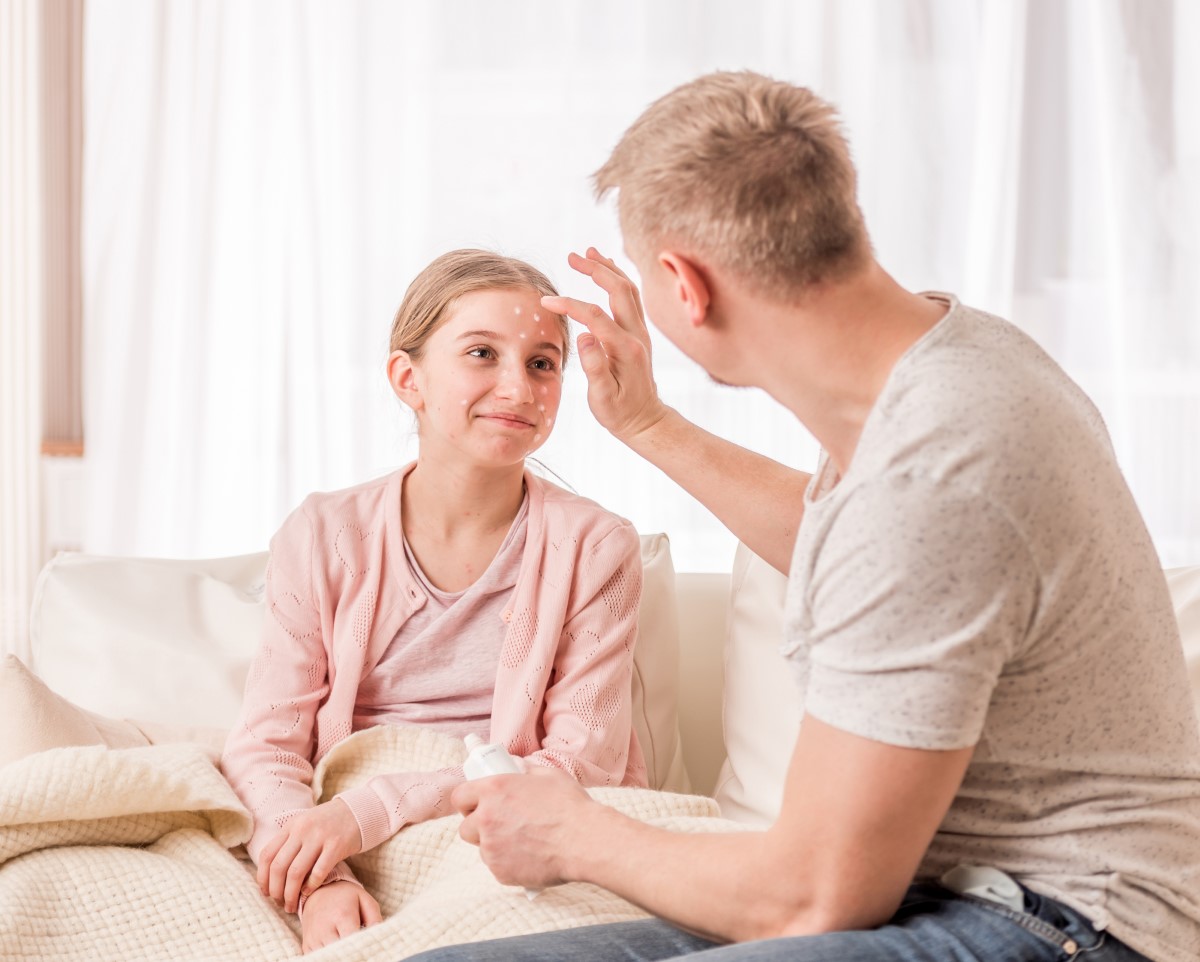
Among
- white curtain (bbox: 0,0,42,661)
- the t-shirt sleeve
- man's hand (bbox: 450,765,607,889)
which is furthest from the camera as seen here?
white curtain (bbox: 0,0,42,661)

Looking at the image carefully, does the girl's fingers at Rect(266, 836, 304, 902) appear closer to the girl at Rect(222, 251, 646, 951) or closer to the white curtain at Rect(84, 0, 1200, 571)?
the girl at Rect(222, 251, 646, 951)

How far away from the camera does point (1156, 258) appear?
8.57 feet


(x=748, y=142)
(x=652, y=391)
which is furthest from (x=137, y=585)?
(x=748, y=142)

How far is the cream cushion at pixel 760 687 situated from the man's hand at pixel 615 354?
1.40ft

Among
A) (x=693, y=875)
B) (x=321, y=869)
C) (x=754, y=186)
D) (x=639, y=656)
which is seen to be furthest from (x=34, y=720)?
(x=754, y=186)

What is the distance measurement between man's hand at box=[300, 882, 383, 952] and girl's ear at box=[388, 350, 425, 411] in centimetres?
66

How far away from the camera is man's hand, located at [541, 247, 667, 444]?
152 centimetres

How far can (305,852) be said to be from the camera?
1491mm

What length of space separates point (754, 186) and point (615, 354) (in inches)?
21.6

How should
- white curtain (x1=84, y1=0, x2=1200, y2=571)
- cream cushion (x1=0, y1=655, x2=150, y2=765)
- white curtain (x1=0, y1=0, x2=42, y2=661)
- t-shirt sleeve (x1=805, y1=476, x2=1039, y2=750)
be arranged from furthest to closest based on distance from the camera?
white curtain (x1=0, y1=0, x2=42, y2=661), white curtain (x1=84, y1=0, x2=1200, y2=571), cream cushion (x1=0, y1=655, x2=150, y2=765), t-shirt sleeve (x1=805, y1=476, x2=1039, y2=750)

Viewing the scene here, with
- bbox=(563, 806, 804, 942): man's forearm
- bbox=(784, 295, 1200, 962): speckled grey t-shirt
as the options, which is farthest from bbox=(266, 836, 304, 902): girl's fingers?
bbox=(784, 295, 1200, 962): speckled grey t-shirt

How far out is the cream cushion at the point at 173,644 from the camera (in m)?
1.91

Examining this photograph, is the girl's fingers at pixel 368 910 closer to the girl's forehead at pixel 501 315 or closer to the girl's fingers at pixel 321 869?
the girl's fingers at pixel 321 869

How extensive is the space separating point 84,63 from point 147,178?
0.28 meters
